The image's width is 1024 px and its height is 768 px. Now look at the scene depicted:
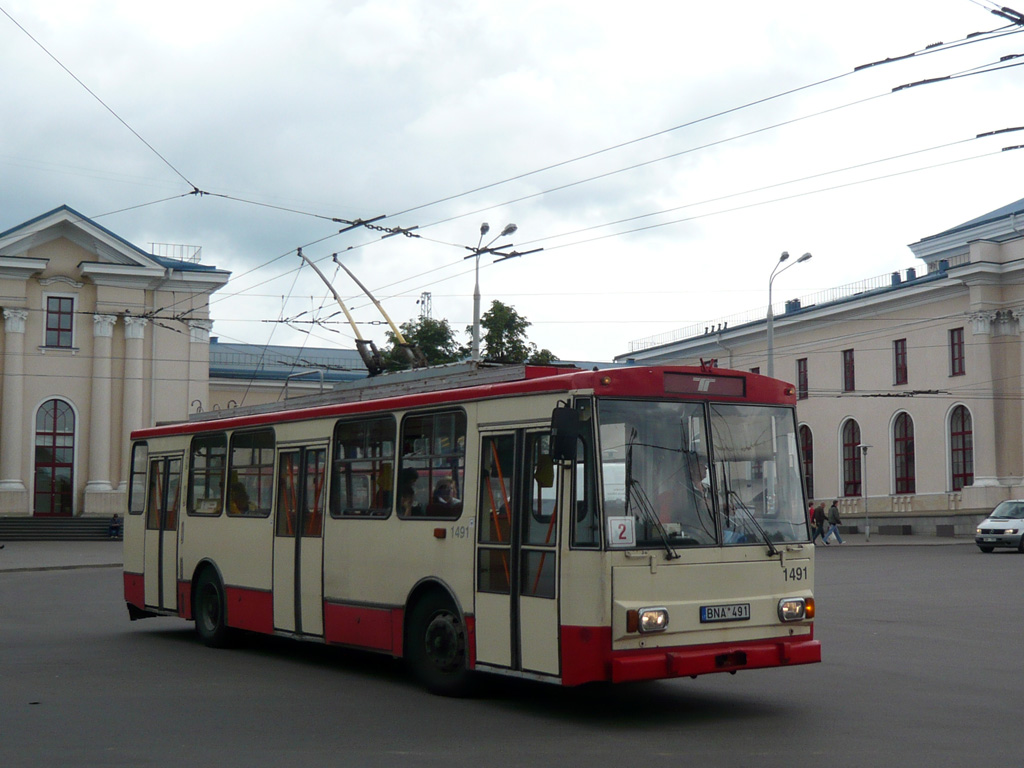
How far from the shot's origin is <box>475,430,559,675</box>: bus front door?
29.0ft

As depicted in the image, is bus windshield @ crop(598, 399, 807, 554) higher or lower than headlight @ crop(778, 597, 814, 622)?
higher

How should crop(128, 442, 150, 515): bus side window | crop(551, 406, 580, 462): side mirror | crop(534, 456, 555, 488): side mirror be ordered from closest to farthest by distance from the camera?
crop(551, 406, 580, 462): side mirror, crop(534, 456, 555, 488): side mirror, crop(128, 442, 150, 515): bus side window

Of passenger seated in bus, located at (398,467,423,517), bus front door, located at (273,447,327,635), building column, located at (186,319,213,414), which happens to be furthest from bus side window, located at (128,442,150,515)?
building column, located at (186,319,213,414)

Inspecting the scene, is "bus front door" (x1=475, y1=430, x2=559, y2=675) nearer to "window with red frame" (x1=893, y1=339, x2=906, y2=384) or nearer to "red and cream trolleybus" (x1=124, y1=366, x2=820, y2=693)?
"red and cream trolleybus" (x1=124, y1=366, x2=820, y2=693)

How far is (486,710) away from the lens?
925 cm

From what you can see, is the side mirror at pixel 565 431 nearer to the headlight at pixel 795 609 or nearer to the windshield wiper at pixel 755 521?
the windshield wiper at pixel 755 521

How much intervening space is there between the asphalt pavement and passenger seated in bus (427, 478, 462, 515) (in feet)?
59.4

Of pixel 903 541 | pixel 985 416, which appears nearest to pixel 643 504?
pixel 903 541

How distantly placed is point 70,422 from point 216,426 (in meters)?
40.7

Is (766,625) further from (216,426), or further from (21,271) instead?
(21,271)

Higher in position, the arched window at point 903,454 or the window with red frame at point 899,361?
the window with red frame at point 899,361

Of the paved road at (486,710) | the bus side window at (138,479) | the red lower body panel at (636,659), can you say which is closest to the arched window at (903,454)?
the paved road at (486,710)

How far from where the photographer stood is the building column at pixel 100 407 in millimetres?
51312

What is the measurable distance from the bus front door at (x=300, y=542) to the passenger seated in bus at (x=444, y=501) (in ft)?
6.28
